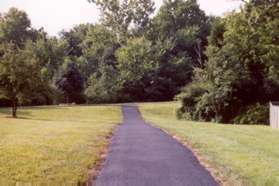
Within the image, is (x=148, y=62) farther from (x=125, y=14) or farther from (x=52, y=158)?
(x=52, y=158)

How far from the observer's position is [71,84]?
67.0 meters

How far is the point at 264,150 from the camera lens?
59.5 ft

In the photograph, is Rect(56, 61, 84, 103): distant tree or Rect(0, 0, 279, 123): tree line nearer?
Rect(0, 0, 279, 123): tree line

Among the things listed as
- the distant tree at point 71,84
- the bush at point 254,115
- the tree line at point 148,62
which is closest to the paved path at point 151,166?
the tree line at point 148,62

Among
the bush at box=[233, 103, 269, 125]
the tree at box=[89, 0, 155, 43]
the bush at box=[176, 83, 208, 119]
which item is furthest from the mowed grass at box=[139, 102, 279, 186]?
the tree at box=[89, 0, 155, 43]

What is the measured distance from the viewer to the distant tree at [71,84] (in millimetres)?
66500

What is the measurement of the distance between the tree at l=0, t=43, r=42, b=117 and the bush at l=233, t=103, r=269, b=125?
17416 mm

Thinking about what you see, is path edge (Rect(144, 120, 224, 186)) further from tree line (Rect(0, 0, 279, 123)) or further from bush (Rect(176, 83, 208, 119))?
bush (Rect(176, 83, 208, 119))

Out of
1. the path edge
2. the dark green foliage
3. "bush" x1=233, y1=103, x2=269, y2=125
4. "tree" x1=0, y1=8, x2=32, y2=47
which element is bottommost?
the path edge

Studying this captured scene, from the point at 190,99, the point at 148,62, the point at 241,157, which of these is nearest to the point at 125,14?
the point at 148,62

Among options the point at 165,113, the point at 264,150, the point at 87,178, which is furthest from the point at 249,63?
the point at 87,178

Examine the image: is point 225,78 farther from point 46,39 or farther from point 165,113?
point 46,39

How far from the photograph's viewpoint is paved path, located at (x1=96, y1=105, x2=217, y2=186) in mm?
11852

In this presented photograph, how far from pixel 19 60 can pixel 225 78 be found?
1736 centimetres
